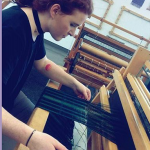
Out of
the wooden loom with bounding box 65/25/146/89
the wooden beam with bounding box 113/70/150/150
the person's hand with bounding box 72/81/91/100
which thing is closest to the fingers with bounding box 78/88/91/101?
the person's hand with bounding box 72/81/91/100

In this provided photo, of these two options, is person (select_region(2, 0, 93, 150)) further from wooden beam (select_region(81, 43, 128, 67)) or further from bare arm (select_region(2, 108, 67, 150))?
wooden beam (select_region(81, 43, 128, 67))

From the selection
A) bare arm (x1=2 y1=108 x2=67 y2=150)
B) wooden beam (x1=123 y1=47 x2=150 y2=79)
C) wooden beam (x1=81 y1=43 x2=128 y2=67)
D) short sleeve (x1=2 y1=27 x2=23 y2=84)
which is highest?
wooden beam (x1=123 y1=47 x2=150 y2=79)

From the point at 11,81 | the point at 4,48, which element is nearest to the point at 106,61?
the point at 11,81

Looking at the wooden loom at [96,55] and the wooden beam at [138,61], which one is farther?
the wooden loom at [96,55]

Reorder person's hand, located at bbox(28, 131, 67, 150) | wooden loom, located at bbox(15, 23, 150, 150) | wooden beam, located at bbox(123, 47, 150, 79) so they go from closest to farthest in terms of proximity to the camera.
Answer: person's hand, located at bbox(28, 131, 67, 150) → wooden loom, located at bbox(15, 23, 150, 150) → wooden beam, located at bbox(123, 47, 150, 79)

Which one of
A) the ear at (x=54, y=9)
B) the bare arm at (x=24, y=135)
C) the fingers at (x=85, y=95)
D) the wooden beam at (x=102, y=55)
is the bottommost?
the fingers at (x=85, y=95)

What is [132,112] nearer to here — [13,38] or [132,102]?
[132,102]

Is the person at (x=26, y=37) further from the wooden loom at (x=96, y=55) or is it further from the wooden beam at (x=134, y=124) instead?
the wooden loom at (x=96, y=55)

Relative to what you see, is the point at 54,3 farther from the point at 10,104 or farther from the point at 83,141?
the point at 83,141

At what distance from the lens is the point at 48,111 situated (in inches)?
33.3

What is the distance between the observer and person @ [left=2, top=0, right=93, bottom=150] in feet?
1.91

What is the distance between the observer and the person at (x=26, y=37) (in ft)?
1.91

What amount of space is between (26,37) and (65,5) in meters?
0.23

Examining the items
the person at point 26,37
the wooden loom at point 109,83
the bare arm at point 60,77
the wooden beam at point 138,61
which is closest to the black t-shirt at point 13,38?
the person at point 26,37
